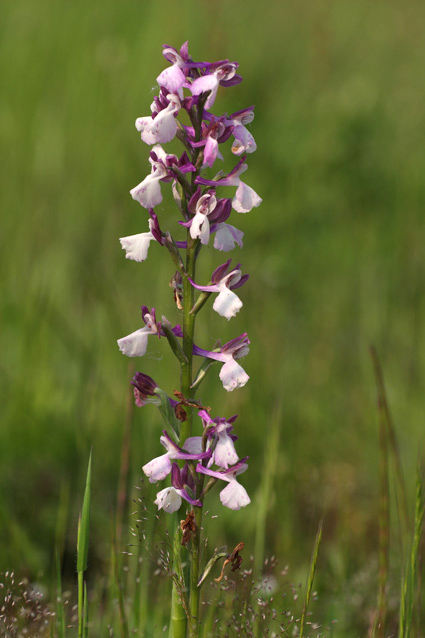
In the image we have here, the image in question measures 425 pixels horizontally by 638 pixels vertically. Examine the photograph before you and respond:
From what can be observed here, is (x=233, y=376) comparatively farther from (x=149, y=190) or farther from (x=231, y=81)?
(x=231, y=81)

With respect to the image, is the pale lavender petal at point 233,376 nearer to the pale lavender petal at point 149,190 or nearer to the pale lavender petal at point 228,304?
the pale lavender petal at point 228,304

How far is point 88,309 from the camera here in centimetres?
470

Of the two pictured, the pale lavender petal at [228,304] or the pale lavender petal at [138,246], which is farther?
the pale lavender petal at [138,246]

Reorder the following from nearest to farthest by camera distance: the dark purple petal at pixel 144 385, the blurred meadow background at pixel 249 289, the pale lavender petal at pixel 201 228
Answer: the pale lavender petal at pixel 201 228
the dark purple petal at pixel 144 385
the blurred meadow background at pixel 249 289

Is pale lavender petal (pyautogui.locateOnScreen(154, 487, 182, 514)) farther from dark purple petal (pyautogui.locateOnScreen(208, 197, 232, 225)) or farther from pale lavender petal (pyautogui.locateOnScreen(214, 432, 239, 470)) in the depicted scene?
dark purple petal (pyautogui.locateOnScreen(208, 197, 232, 225))

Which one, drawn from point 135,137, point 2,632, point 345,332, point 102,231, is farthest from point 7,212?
point 2,632

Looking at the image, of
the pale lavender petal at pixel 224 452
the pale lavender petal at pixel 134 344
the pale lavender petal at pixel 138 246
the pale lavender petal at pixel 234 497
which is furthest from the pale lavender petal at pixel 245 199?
the pale lavender petal at pixel 234 497

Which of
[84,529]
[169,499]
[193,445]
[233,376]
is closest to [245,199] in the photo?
[233,376]

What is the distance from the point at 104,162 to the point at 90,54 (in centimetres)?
207

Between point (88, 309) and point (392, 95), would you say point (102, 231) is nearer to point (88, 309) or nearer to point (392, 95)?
point (88, 309)

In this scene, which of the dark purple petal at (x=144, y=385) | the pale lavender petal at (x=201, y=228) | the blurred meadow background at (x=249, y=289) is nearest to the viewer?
the pale lavender petal at (x=201, y=228)

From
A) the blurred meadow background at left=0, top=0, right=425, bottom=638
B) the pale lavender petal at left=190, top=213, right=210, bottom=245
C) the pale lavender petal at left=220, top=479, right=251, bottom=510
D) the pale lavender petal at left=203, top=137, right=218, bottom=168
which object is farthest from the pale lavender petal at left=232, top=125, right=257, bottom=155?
the pale lavender petal at left=220, top=479, right=251, bottom=510

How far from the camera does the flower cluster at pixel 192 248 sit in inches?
60.0

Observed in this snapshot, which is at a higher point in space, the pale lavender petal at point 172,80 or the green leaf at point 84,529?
the pale lavender petal at point 172,80
